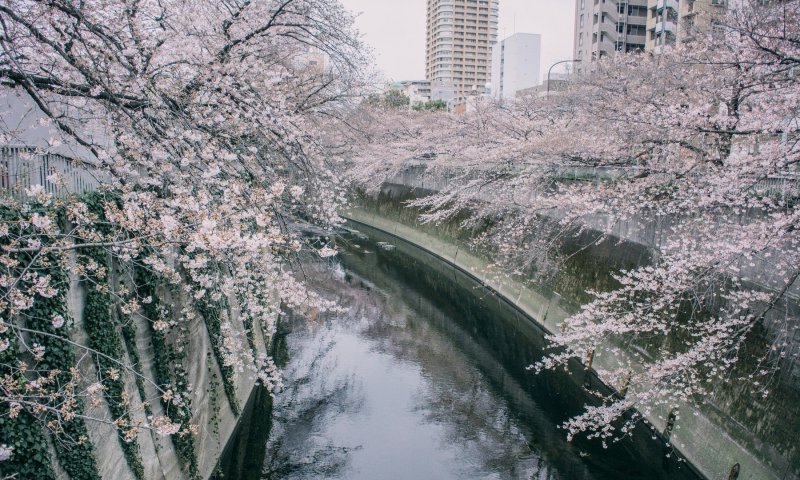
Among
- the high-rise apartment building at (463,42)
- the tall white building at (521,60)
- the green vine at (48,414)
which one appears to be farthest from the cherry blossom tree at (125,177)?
the high-rise apartment building at (463,42)

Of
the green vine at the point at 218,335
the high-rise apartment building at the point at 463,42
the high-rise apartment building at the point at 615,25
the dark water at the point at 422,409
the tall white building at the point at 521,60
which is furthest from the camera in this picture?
the high-rise apartment building at the point at 463,42

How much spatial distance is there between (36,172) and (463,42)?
10903 centimetres

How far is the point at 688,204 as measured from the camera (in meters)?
10.3

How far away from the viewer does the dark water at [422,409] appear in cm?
1030

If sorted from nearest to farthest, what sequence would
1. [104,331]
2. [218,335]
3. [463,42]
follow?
[104,331] → [218,335] → [463,42]

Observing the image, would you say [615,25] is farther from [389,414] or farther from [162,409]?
[162,409]

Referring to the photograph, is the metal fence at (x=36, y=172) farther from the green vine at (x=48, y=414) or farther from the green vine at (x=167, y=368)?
the green vine at (x=167, y=368)

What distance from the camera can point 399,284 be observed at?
74.3ft

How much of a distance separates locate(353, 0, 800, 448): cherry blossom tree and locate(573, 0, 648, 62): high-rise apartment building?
113ft

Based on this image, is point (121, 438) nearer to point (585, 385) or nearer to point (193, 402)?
point (193, 402)

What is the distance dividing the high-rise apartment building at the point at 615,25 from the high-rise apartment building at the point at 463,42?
55585 millimetres

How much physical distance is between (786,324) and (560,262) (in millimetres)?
8187

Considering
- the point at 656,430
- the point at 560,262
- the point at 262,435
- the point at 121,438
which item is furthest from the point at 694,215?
the point at 121,438

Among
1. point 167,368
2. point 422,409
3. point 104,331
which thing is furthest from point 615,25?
point 104,331
